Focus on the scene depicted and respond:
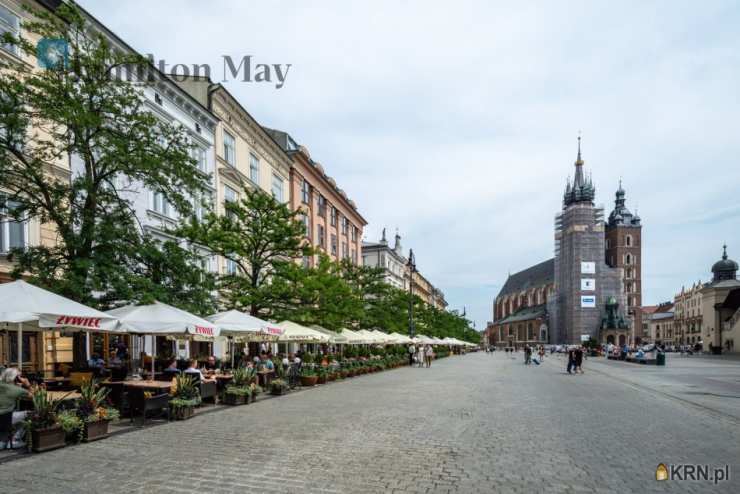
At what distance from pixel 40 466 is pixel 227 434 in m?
3.27

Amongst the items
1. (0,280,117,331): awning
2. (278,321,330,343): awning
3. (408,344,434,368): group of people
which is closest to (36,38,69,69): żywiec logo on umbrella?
(0,280,117,331): awning

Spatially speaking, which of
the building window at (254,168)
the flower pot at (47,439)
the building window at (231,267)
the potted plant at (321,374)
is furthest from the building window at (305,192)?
the flower pot at (47,439)

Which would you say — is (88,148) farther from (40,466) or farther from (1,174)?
(40,466)

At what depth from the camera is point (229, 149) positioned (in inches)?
1283

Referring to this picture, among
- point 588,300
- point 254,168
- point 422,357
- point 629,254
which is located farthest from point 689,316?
point 254,168

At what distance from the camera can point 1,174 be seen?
13258 millimetres

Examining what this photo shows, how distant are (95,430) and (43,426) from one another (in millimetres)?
1042

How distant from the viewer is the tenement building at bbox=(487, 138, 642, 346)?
358 feet

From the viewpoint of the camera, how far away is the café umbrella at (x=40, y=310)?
944cm

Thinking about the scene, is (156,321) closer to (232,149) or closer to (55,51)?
(55,51)

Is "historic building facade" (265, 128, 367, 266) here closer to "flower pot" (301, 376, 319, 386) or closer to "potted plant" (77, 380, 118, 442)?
"flower pot" (301, 376, 319, 386)

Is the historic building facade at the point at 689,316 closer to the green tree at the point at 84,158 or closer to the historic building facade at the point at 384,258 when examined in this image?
the historic building facade at the point at 384,258

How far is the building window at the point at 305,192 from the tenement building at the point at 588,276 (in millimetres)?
79820

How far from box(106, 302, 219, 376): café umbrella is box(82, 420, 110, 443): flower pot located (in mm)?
2832
